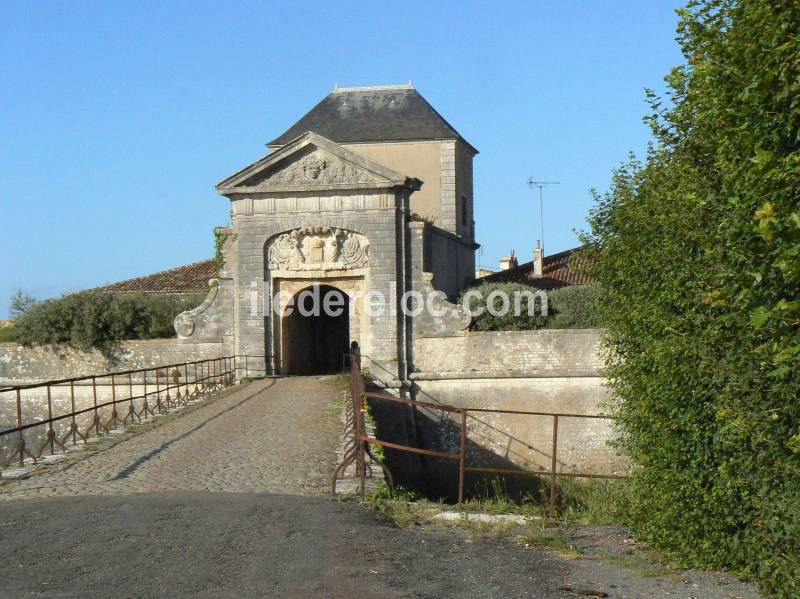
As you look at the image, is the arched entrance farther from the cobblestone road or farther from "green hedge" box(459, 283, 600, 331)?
the cobblestone road

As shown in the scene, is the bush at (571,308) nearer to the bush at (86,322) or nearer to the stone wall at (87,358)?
the stone wall at (87,358)

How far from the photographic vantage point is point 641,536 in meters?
8.20

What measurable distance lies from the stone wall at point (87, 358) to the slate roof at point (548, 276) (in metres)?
9.76

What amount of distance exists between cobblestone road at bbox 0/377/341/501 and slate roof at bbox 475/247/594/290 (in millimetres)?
13616

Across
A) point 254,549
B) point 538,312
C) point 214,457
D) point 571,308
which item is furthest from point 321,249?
point 254,549

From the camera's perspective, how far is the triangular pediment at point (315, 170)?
2344 centimetres

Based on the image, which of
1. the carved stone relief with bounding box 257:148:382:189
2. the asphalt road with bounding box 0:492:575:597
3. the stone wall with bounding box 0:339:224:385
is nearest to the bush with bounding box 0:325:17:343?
the stone wall with bounding box 0:339:224:385

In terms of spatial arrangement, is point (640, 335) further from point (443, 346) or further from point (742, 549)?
point (443, 346)

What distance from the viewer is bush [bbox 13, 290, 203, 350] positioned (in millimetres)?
24547

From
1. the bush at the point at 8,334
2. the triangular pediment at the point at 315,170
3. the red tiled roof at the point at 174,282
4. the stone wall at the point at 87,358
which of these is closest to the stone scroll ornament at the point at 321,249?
the triangular pediment at the point at 315,170

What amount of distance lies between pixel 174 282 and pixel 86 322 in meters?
9.41

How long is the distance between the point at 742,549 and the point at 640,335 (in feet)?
7.82

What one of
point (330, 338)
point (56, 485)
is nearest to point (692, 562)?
point (56, 485)

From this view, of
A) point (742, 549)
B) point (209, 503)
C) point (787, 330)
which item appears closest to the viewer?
point (787, 330)
